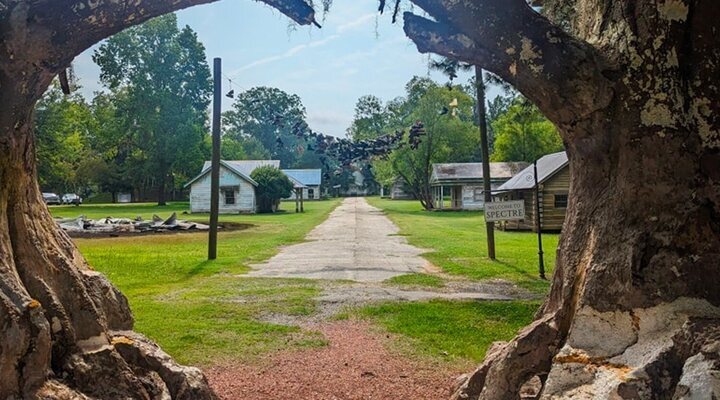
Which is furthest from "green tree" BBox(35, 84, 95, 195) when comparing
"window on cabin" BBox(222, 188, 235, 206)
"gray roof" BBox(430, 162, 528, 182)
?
"gray roof" BBox(430, 162, 528, 182)

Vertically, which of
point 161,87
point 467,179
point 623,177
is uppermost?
point 161,87

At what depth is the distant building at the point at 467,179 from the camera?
41.0m

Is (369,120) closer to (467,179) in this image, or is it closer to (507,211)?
(467,179)

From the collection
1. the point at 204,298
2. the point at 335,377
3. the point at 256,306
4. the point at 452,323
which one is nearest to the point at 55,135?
the point at 204,298

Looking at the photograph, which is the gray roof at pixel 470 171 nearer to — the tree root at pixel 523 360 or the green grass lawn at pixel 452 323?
the green grass lawn at pixel 452 323

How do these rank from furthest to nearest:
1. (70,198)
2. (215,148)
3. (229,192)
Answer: (70,198), (229,192), (215,148)

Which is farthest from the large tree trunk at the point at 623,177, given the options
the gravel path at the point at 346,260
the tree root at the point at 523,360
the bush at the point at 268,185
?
the bush at the point at 268,185

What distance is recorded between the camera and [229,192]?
4284 centimetres

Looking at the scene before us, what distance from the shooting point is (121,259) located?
541 inches

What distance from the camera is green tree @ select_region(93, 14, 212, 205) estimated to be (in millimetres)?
53344

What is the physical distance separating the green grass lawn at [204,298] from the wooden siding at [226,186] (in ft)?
82.1

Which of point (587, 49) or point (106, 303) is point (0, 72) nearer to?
point (106, 303)

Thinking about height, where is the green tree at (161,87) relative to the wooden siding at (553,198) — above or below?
above

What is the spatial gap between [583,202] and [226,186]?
40963 mm
